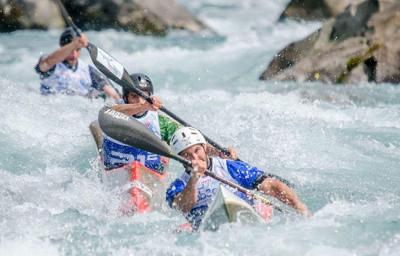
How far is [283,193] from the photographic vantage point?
685cm

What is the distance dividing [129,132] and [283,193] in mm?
1554

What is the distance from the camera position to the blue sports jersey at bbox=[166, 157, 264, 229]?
692cm

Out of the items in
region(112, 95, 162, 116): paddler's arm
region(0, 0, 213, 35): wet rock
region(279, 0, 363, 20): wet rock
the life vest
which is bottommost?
region(0, 0, 213, 35): wet rock

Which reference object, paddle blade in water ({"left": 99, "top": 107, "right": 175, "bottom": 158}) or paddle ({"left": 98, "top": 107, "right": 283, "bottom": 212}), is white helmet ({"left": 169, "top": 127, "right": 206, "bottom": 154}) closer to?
paddle ({"left": 98, "top": 107, "right": 283, "bottom": 212})

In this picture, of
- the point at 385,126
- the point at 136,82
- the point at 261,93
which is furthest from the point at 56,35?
the point at 136,82

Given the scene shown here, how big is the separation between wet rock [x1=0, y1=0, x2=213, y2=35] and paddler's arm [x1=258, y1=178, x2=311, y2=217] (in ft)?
38.2

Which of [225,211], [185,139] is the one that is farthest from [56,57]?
[225,211]

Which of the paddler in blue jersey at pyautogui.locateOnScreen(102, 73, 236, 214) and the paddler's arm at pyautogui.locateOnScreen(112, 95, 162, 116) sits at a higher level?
the paddler's arm at pyautogui.locateOnScreen(112, 95, 162, 116)

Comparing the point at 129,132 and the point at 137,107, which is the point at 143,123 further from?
the point at 129,132

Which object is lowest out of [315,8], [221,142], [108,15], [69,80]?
[108,15]

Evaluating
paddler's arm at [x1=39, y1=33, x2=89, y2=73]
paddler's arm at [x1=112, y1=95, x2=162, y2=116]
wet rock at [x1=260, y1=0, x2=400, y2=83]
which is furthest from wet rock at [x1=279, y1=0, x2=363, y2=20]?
paddler's arm at [x1=112, y1=95, x2=162, y2=116]

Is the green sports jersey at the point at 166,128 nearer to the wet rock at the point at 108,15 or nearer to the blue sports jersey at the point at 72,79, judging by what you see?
the blue sports jersey at the point at 72,79

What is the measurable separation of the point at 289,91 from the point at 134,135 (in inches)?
234

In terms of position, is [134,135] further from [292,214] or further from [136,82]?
[292,214]
